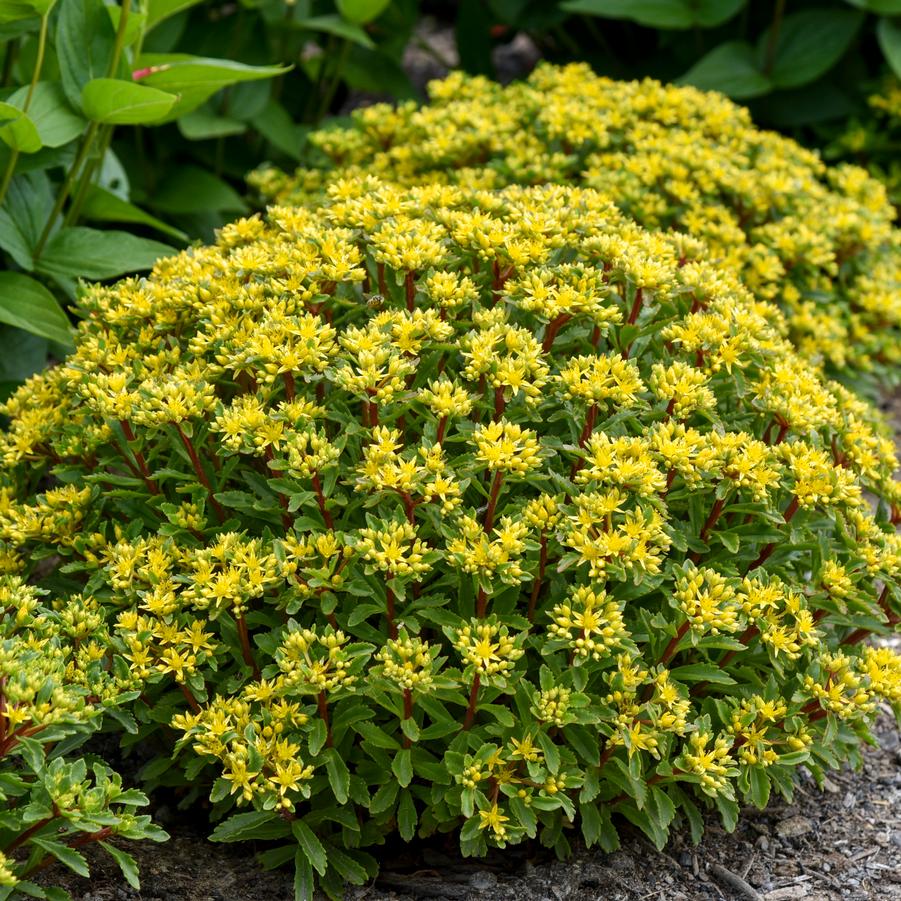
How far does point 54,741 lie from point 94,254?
184cm

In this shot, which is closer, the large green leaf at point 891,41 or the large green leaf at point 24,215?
the large green leaf at point 24,215

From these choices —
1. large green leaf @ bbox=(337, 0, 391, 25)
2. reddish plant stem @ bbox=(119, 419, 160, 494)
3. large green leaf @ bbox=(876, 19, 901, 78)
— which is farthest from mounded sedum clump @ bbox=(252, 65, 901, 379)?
reddish plant stem @ bbox=(119, 419, 160, 494)

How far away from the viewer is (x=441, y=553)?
2.32m

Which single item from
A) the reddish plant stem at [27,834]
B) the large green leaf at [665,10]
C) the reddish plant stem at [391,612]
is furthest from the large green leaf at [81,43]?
the large green leaf at [665,10]

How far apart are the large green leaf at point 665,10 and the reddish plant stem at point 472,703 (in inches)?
154

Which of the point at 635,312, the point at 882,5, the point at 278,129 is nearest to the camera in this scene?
the point at 635,312

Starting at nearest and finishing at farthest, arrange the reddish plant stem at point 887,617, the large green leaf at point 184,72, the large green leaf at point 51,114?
the reddish plant stem at point 887,617 < the large green leaf at point 51,114 < the large green leaf at point 184,72

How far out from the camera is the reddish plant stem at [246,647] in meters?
2.42

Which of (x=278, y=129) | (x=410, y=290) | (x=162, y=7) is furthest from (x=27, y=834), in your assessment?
(x=278, y=129)

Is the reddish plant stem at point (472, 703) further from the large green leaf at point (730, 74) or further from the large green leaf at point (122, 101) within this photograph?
the large green leaf at point (730, 74)

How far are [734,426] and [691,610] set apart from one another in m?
0.62

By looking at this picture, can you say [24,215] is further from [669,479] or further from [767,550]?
[767,550]

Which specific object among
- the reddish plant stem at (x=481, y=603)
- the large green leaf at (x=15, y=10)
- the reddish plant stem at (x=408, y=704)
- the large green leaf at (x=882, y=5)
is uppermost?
the large green leaf at (x=882, y=5)

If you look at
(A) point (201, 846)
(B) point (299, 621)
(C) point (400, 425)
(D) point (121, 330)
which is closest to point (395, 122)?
(D) point (121, 330)
